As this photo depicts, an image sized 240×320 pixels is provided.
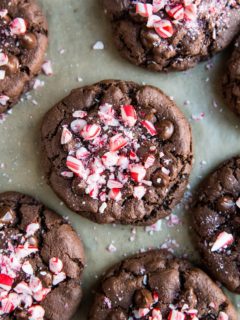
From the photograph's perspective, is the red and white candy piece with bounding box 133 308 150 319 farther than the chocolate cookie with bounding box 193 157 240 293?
No

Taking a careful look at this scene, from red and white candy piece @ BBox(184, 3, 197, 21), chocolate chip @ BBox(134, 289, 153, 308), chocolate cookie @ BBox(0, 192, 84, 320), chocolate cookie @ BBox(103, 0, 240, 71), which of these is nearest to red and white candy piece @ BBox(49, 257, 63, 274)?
chocolate cookie @ BBox(0, 192, 84, 320)

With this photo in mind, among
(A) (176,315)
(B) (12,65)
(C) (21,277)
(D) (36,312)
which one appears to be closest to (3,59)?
(B) (12,65)

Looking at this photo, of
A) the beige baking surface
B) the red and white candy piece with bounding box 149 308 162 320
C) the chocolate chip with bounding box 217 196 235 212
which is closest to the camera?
the red and white candy piece with bounding box 149 308 162 320

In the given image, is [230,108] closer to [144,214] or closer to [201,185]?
[201,185]

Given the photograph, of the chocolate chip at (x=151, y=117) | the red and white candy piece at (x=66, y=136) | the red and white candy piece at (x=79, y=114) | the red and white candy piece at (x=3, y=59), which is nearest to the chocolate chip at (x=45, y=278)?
the red and white candy piece at (x=66, y=136)

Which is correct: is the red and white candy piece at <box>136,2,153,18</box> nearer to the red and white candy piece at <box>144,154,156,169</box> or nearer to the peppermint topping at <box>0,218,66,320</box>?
the red and white candy piece at <box>144,154,156,169</box>

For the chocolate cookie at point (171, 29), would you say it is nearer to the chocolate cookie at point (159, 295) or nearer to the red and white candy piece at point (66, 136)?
the red and white candy piece at point (66, 136)
